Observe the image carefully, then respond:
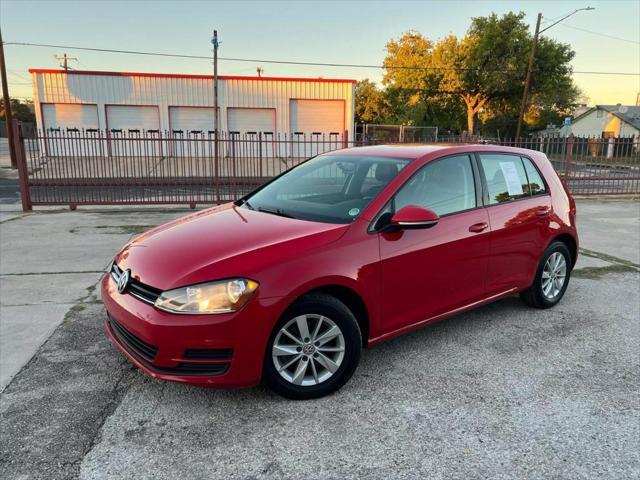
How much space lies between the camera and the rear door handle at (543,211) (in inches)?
170

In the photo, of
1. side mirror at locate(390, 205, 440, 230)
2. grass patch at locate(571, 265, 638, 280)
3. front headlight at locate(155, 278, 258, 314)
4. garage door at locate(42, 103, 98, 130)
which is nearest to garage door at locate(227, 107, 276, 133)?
garage door at locate(42, 103, 98, 130)

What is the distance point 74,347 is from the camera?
3.70 m

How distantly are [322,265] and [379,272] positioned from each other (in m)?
0.46

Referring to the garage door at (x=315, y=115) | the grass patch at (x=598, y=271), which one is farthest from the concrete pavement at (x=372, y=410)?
the garage door at (x=315, y=115)

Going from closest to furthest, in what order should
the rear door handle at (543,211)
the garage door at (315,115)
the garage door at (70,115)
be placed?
the rear door handle at (543,211), the garage door at (70,115), the garage door at (315,115)

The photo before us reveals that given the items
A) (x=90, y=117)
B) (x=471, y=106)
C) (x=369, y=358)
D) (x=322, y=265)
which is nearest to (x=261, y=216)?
(x=322, y=265)

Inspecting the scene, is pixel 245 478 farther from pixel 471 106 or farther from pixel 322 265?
pixel 471 106

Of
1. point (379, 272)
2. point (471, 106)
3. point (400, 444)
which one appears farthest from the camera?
point (471, 106)

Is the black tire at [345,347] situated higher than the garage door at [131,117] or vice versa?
the garage door at [131,117]

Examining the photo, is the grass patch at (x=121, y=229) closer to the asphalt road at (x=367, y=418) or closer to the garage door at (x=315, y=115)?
the asphalt road at (x=367, y=418)

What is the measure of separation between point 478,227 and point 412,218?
0.88 m

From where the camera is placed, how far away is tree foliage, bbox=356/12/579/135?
121ft

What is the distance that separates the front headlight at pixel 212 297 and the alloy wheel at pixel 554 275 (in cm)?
311

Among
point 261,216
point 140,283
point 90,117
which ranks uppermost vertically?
point 90,117
